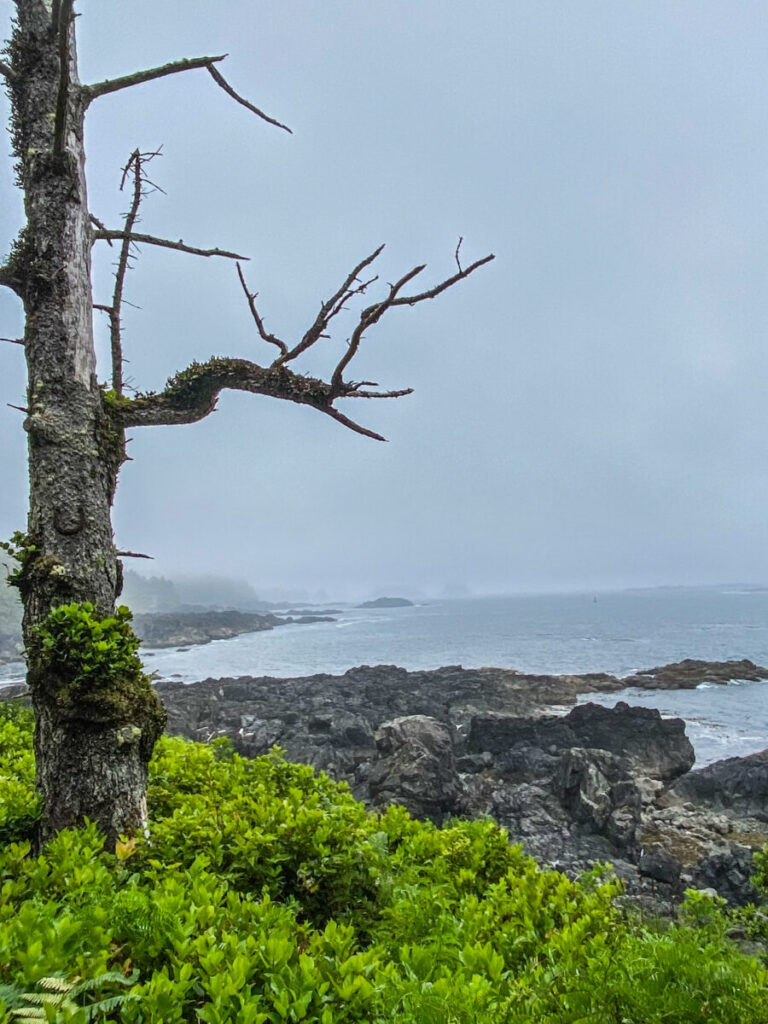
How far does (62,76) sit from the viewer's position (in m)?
4.37

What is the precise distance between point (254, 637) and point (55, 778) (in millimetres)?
106628

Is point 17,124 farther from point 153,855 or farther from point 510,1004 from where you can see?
point 510,1004

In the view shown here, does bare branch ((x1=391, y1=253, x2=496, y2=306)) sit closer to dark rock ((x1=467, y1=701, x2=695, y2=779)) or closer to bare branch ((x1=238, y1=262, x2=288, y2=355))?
bare branch ((x1=238, y1=262, x2=288, y2=355))

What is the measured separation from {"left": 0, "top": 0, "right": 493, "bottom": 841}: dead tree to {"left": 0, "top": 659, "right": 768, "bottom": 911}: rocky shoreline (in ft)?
53.1

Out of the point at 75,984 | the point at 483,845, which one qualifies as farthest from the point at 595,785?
the point at 75,984

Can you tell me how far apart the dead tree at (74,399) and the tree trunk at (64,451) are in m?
0.01

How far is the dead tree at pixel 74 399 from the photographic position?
13.8ft

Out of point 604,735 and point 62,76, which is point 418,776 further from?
point 62,76

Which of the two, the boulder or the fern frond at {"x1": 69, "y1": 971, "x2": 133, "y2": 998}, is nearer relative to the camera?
the fern frond at {"x1": 69, "y1": 971, "x2": 133, "y2": 998}

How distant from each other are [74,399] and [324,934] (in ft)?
14.7

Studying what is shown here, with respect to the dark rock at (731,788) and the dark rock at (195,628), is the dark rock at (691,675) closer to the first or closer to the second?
the dark rock at (731,788)

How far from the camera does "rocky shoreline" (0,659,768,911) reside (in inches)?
704

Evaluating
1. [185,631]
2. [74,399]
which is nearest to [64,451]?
[74,399]

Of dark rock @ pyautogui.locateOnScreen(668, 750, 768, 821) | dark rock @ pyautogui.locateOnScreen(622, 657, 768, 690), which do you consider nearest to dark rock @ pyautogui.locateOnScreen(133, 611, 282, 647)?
dark rock @ pyautogui.locateOnScreen(622, 657, 768, 690)
